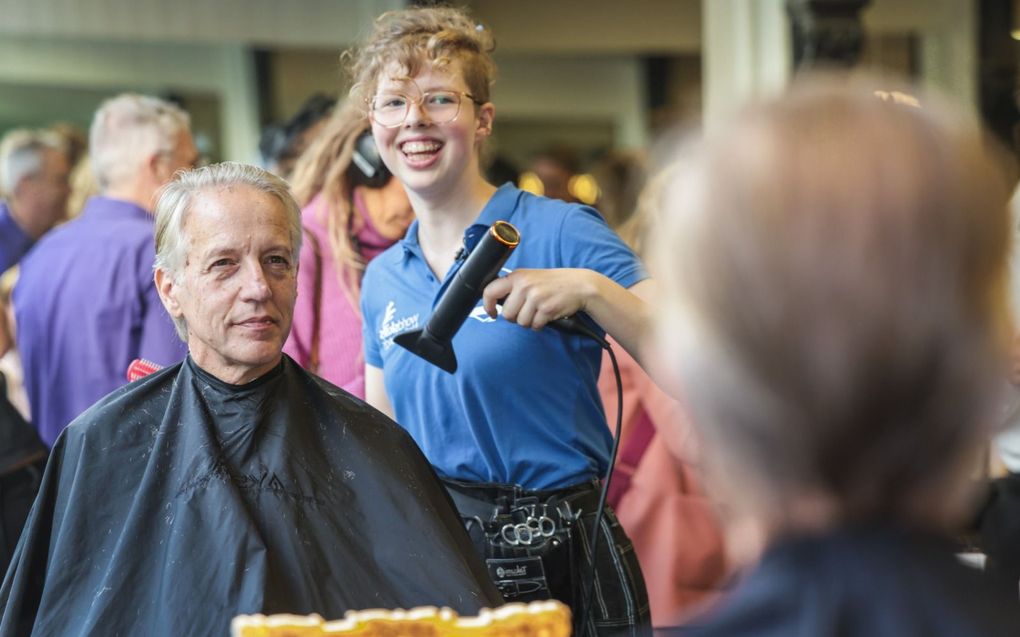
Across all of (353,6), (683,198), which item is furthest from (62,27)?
(683,198)

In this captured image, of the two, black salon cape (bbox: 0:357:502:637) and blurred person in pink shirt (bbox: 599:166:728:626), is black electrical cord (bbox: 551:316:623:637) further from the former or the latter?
blurred person in pink shirt (bbox: 599:166:728:626)

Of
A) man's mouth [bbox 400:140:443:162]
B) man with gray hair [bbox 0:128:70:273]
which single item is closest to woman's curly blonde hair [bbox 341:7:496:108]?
man's mouth [bbox 400:140:443:162]

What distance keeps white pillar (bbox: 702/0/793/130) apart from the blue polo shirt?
4.34 metres

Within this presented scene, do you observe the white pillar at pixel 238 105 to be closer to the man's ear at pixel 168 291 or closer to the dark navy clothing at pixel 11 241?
the dark navy clothing at pixel 11 241

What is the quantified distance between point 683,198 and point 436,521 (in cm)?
118

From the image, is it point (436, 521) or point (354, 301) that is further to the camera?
point (354, 301)

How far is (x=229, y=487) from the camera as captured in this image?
2029mm

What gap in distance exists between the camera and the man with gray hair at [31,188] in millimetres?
5066

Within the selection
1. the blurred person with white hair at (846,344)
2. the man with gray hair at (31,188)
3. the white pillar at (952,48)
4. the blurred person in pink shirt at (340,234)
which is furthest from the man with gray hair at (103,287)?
the white pillar at (952,48)

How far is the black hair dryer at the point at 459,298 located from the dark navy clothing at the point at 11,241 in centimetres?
316

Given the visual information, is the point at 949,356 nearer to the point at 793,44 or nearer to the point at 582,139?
the point at 793,44

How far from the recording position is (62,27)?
311 inches

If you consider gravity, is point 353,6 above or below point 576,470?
above

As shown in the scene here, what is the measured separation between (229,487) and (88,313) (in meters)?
1.56
